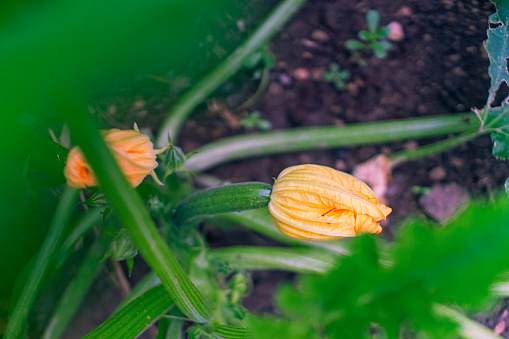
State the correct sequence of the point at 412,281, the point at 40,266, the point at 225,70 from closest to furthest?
the point at 412,281 → the point at 40,266 → the point at 225,70

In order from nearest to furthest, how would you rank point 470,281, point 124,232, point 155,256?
point 470,281 → point 155,256 → point 124,232

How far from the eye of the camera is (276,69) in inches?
75.5

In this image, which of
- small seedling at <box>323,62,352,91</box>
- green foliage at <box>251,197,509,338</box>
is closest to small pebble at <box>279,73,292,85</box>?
small seedling at <box>323,62,352,91</box>

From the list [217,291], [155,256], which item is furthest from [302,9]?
[155,256]

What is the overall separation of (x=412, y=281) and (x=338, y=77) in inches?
55.7

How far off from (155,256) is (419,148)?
132 cm

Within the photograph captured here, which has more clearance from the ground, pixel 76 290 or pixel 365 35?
pixel 365 35

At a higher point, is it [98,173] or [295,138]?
[98,173]

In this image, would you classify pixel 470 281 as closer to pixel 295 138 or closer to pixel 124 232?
pixel 124 232

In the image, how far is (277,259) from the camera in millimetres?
1471

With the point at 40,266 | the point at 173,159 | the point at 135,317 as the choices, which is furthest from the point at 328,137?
the point at 40,266

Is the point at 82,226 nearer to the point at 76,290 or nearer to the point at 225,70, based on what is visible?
the point at 76,290

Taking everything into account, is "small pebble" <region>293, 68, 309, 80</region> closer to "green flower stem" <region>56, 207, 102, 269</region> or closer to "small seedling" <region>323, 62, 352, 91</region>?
"small seedling" <region>323, 62, 352, 91</region>

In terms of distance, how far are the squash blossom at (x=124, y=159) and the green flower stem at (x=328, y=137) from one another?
1.87 ft
